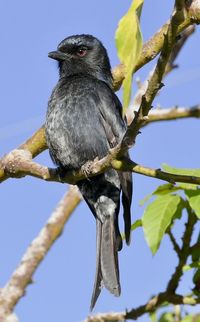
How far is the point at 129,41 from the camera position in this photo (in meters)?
1.28

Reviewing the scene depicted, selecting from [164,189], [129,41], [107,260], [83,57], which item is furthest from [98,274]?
[129,41]

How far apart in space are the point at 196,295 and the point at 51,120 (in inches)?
59.7

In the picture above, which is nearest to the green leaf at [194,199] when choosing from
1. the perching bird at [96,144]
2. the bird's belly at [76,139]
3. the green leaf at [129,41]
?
the perching bird at [96,144]

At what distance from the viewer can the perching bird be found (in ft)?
13.3

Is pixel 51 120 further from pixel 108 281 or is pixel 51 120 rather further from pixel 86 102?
pixel 108 281

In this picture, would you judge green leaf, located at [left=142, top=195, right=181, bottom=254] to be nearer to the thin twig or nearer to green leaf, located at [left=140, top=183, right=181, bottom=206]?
green leaf, located at [left=140, top=183, right=181, bottom=206]

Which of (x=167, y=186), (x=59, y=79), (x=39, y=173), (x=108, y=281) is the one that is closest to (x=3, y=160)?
(x=39, y=173)

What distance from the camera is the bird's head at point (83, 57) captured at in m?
4.85

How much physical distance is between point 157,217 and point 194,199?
0.61 feet

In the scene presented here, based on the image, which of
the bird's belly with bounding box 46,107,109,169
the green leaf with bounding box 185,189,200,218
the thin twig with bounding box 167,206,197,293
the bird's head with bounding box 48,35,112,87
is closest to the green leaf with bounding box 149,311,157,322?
the thin twig with bounding box 167,206,197,293

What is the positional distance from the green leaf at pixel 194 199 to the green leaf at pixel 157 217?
0.25ft

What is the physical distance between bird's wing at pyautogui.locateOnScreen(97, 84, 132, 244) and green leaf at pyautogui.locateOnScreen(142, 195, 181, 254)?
0.83 m

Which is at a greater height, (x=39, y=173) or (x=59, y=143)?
(x=59, y=143)

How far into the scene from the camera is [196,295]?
3.28m
